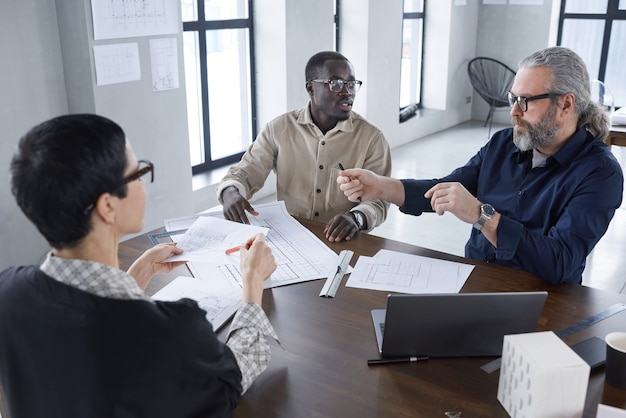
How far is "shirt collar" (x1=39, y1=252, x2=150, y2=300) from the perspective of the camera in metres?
1.02

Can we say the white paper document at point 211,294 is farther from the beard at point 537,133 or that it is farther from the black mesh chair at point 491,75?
the black mesh chair at point 491,75

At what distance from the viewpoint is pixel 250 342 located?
48.7 inches

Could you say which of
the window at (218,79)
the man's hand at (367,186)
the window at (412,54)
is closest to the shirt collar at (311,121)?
the man's hand at (367,186)

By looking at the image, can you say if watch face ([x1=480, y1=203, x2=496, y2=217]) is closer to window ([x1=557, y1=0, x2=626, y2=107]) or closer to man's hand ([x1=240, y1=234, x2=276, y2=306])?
man's hand ([x1=240, y1=234, x2=276, y2=306])

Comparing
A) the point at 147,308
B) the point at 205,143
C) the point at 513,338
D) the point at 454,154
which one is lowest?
the point at 454,154

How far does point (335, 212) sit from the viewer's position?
242 centimetres

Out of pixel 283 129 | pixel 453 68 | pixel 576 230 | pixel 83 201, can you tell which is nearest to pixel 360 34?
pixel 453 68

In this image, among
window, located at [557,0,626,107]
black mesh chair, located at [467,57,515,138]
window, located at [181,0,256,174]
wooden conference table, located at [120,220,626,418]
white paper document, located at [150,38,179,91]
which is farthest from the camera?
black mesh chair, located at [467,57,515,138]

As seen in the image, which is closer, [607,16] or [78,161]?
[78,161]

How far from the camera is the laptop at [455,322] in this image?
4.15 ft

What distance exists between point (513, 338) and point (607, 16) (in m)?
6.51

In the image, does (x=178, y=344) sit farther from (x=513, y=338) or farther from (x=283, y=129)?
(x=283, y=129)

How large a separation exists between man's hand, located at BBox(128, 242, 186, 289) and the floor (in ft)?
7.98

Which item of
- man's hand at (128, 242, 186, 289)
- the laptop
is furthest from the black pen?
man's hand at (128, 242, 186, 289)
